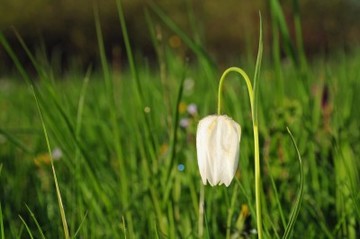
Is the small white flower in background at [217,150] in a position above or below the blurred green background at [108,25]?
below

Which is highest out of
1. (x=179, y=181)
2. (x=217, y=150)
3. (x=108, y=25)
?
(x=108, y=25)

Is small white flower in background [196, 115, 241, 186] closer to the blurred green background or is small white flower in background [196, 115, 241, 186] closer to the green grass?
the green grass

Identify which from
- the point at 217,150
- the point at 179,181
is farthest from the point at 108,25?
the point at 217,150

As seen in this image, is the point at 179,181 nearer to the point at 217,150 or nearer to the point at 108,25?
the point at 217,150

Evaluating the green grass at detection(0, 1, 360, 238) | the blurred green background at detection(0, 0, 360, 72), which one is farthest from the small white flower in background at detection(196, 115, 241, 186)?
the blurred green background at detection(0, 0, 360, 72)

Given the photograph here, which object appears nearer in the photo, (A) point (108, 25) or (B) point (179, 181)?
(B) point (179, 181)

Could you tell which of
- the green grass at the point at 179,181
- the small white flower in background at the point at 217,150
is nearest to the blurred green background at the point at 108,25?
A: the green grass at the point at 179,181

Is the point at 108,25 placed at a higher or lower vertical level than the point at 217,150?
higher

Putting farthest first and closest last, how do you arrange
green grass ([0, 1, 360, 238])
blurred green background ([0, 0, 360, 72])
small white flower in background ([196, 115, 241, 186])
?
1. blurred green background ([0, 0, 360, 72])
2. green grass ([0, 1, 360, 238])
3. small white flower in background ([196, 115, 241, 186])

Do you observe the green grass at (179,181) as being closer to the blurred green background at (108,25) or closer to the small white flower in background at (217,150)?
the small white flower in background at (217,150)

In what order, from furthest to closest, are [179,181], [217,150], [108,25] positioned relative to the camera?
[108,25] → [179,181] → [217,150]

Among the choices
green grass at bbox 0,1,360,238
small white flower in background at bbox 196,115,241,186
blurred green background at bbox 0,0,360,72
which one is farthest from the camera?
blurred green background at bbox 0,0,360,72
